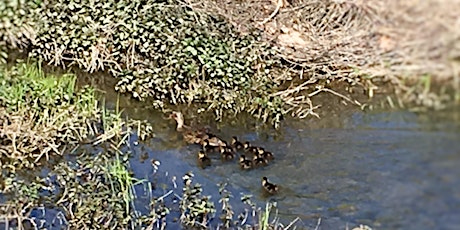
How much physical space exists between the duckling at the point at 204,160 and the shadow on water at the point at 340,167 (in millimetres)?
44

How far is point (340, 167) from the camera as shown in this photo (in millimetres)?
3191

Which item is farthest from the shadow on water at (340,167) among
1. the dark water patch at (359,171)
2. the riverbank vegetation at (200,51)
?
the riverbank vegetation at (200,51)

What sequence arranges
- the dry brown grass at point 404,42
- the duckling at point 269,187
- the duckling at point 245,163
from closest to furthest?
1. the dry brown grass at point 404,42
2. the duckling at point 269,187
3. the duckling at point 245,163

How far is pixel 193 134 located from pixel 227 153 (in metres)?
0.35

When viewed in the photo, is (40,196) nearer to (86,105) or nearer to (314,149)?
(86,105)

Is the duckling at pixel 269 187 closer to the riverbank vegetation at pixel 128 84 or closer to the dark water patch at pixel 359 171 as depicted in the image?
the dark water patch at pixel 359 171

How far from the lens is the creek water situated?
1352 mm

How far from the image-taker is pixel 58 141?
3.97 metres

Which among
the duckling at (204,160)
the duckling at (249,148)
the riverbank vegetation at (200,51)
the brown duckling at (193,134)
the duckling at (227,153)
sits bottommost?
the duckling at (204,160)

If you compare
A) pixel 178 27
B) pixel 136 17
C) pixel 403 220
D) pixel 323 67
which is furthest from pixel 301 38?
pixel 403 220

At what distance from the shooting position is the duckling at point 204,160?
384cm

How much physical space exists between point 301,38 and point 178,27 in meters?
0.83

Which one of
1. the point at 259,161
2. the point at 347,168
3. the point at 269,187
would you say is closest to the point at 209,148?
the point at 259,161

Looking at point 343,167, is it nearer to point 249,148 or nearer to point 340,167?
point 340,167
